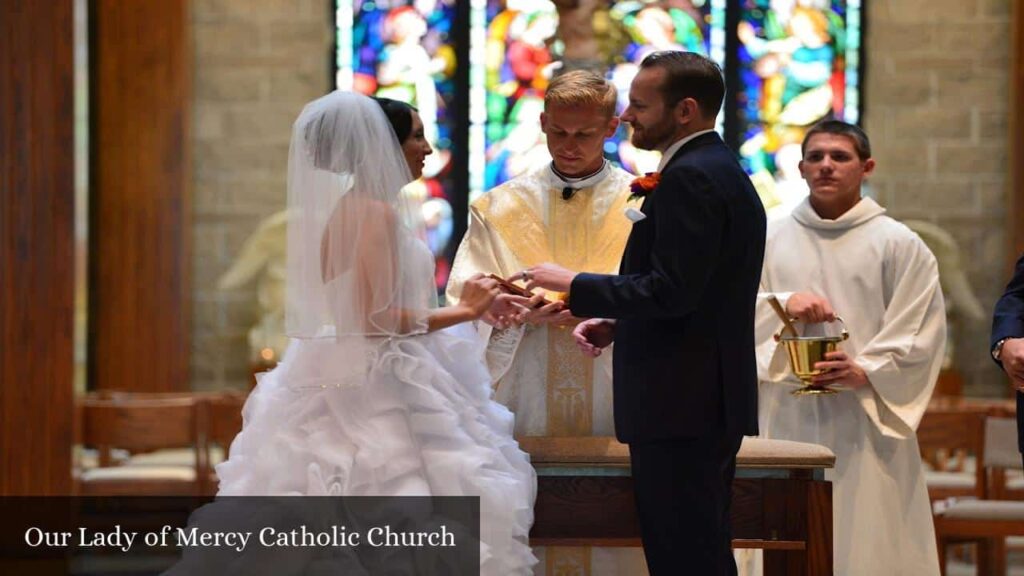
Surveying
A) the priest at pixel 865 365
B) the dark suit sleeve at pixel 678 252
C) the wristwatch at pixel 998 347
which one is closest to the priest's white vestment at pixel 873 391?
the priest at pixel 865 365

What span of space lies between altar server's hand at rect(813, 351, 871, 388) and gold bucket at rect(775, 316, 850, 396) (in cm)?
2

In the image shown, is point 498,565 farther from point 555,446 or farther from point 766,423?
point 766,423

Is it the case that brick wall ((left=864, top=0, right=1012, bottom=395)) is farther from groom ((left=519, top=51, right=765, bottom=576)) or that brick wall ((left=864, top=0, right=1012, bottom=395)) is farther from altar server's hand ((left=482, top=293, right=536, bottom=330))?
groom ((left=519, top=51, right=765, bottom=576))

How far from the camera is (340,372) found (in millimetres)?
4223

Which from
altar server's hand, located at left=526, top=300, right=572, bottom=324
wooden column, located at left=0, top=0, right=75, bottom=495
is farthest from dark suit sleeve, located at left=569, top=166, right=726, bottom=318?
wooden column, located at left=0, top=0, right=75, bottom=495

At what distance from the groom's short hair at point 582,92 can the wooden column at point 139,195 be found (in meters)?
7.43

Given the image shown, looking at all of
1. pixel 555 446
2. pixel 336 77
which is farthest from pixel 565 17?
pixel 555 446

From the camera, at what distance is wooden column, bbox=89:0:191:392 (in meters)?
11.6

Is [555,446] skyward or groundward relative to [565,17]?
groundward

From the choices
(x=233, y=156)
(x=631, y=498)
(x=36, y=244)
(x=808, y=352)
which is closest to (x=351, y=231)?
(x=631, y=498)

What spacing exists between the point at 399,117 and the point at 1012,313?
74.2 inches

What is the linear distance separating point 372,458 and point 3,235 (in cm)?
414

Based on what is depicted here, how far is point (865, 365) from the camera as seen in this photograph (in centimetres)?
553

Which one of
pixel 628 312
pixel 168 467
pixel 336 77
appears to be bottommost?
pixel 168 467
